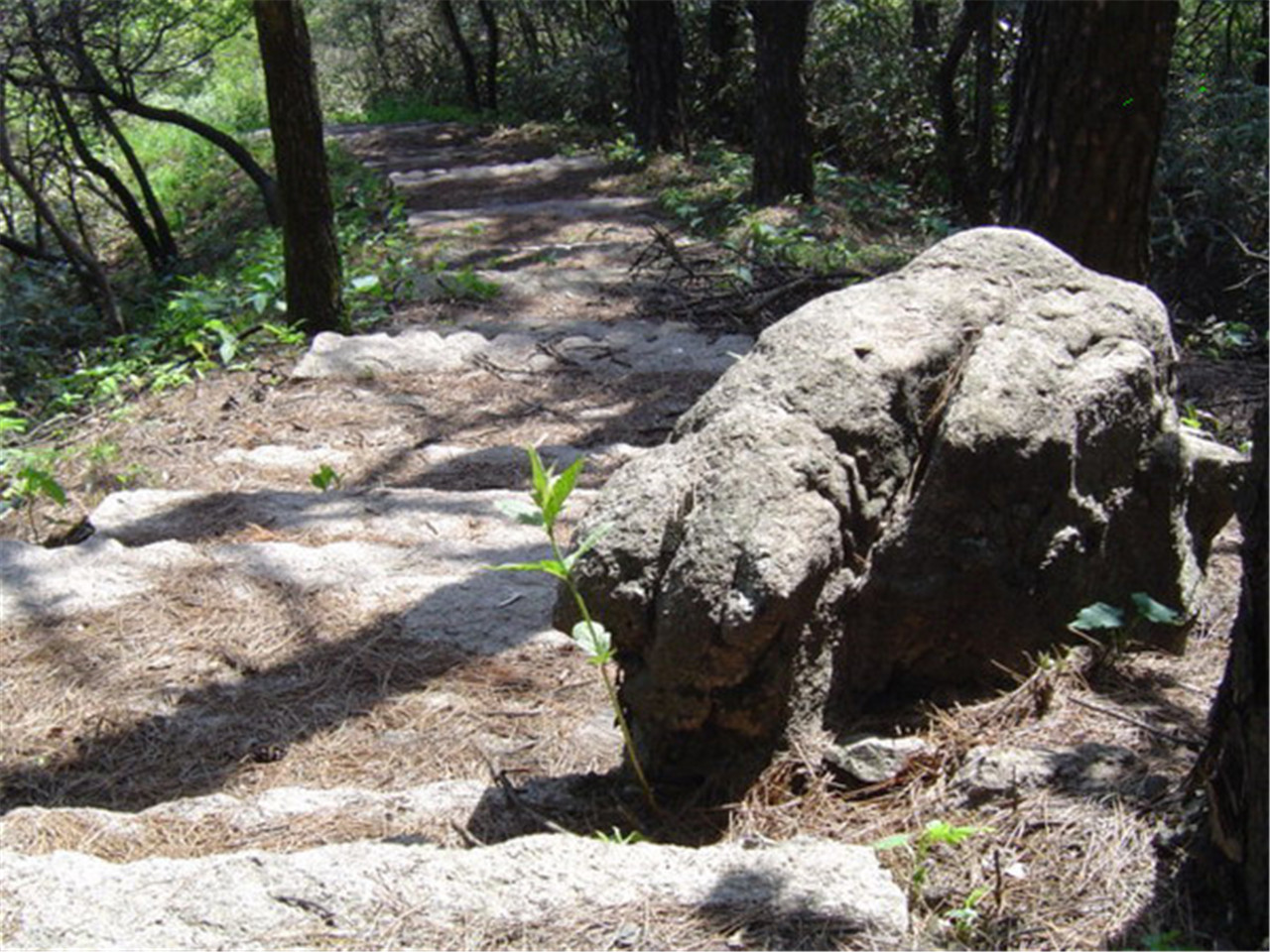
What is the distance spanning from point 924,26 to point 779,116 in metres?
5.09

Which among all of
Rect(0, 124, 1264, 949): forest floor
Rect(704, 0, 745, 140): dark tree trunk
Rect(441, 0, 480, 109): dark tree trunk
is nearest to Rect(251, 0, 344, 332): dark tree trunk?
Rect(0, 124, 1264, 949): forest floor

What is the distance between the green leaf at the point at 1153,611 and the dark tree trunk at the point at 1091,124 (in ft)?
8.33

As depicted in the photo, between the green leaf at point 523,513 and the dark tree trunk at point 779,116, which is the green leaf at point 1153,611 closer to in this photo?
the green leaf at point 523,513

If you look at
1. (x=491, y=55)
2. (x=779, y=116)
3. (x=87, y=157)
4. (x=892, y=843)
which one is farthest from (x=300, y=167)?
(x=491, y=55)

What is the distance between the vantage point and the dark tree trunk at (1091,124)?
4738 mm

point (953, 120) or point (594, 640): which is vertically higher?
point (953, 120)

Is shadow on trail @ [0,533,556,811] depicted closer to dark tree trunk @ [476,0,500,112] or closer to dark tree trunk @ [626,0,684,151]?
dark tree trunk @ [626,0,684,151]

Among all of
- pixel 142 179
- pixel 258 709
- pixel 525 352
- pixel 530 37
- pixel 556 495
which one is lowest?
pixel 258 709

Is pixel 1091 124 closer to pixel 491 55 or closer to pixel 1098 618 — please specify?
pixel 1098 618

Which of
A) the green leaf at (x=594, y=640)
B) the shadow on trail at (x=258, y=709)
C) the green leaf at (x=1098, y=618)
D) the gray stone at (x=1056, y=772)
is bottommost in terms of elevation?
the shadow on trail at (x=258, y=709)

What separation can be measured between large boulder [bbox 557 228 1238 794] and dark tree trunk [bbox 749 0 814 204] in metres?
8.05

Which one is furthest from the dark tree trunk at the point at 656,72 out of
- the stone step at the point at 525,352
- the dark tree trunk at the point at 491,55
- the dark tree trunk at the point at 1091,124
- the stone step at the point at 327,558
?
the stone step at the point at 327,558

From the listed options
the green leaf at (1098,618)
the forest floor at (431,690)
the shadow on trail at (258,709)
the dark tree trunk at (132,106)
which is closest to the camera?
the forest floor at (431,690)

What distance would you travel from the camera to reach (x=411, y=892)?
1.98 m
